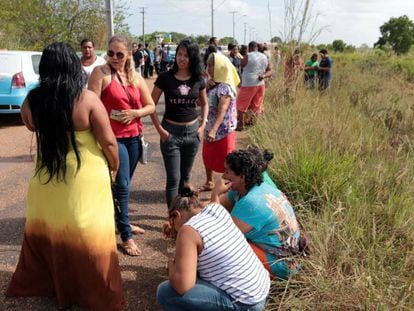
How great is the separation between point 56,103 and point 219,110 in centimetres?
200

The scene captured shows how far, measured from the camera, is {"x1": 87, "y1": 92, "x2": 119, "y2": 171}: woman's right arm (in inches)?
93.6

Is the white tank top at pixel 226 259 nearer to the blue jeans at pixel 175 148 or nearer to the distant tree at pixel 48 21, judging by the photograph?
the blue jeans at pixel 175 148

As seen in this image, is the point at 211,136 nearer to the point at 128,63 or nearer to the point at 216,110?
the point at 216,110

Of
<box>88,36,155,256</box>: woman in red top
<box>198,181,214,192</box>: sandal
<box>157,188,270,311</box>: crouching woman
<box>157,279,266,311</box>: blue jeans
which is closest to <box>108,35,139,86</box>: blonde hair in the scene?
<box>88,36,155,256</box>: woman in red top

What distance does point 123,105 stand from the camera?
308 cm

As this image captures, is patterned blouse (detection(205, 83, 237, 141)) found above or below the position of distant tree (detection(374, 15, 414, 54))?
below

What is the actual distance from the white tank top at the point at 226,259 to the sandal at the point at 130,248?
49.9 inches

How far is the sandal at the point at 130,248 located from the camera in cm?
335

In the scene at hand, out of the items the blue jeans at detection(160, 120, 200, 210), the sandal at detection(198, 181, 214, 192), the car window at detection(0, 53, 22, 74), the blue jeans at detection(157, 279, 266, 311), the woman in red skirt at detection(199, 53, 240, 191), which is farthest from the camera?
the car window at detection(0, 53, 22, 74)

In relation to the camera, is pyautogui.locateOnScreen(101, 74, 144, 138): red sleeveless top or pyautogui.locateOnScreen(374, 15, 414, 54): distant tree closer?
pyautogui.locateOnScreen(101, 74, 144, 138): red sleeveless top

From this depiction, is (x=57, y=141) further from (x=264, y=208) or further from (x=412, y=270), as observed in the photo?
(x=412, y=270)

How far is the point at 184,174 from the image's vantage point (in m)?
3.93

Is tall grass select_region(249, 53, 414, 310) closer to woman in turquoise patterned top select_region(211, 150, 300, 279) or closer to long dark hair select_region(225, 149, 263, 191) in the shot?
woman in turquoise patterned top select_region(211, 150, 300, 279)

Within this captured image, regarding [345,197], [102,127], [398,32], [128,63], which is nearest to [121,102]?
[128,63]
